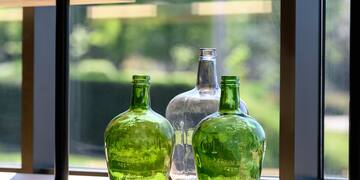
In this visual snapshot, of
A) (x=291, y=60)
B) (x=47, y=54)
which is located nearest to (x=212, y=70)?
(x=291, y=60)

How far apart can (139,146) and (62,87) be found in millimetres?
235

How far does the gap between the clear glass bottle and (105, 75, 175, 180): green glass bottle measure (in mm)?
145

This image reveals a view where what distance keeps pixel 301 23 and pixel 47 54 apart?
3.21 feet

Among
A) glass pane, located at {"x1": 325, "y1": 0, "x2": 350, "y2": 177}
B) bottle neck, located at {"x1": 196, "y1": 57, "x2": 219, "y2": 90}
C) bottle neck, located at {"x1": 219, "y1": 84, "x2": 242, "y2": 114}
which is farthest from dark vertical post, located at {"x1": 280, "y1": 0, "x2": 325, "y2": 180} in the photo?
bottle neck, located at {"x1": 219, "y1": 84, "x2": 242, "y2": 114}

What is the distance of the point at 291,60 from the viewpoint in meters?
1.36

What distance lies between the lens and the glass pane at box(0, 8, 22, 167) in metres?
1.82

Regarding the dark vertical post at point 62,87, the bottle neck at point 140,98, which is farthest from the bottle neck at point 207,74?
the dark vertical post at point 62,87

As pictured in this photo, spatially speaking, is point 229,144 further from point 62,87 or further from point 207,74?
point 62,87

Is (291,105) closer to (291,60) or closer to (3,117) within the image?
(291,60)

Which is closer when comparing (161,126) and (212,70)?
(161,126)

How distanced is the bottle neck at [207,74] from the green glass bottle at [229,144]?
0.58 ft

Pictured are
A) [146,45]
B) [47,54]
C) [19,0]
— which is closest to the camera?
[19,0]

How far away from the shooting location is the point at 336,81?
149 centimetres
